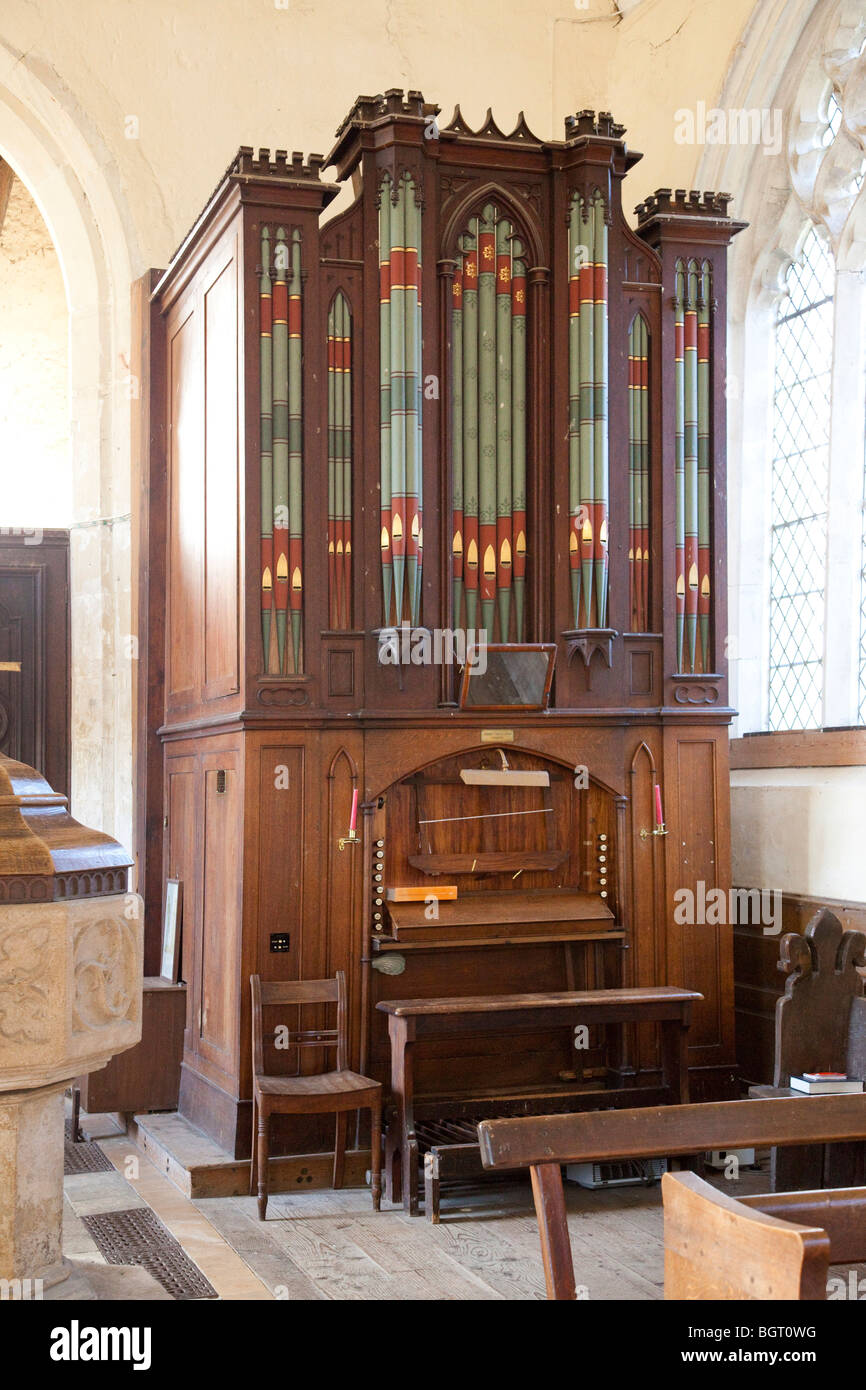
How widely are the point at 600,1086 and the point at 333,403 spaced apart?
Result: 3.44 m

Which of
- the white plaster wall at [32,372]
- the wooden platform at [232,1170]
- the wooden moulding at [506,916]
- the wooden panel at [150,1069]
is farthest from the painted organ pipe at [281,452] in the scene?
the white plaster wall at [32,372]

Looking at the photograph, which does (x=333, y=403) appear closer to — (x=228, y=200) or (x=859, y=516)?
(x=228, y=200)

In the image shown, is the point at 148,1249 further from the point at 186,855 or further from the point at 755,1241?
the point at 755,1241

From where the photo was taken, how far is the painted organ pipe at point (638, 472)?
23.2 feet

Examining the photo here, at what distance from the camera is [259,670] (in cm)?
652

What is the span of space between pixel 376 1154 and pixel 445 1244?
0.61m

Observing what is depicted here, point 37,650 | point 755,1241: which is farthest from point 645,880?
point 37,650

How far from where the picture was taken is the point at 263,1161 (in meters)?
5.87

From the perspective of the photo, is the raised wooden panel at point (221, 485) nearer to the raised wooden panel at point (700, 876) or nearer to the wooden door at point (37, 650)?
A: the raised wooden panel at point (700, 876)

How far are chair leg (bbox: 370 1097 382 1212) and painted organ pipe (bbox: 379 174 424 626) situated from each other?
215 cm

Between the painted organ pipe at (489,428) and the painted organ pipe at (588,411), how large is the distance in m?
0.24

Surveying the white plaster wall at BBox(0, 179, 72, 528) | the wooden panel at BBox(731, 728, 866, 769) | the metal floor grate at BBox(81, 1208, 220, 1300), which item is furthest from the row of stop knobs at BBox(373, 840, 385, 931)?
the white plaster wall at BBox(0, 179, 72, 528)

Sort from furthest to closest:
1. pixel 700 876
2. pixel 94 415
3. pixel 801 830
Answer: pixel 94 415, pixel 801 830, pixel 700 876
